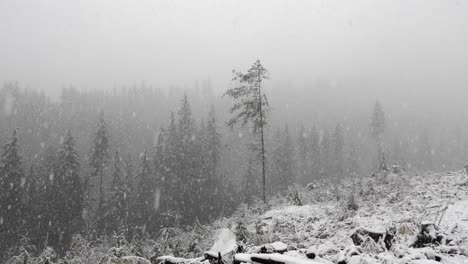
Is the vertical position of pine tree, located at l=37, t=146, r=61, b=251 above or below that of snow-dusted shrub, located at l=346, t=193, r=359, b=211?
below

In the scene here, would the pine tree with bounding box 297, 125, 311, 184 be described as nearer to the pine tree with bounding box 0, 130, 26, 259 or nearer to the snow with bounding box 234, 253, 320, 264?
the pine tree with bounding box 0, 130, 26, 259

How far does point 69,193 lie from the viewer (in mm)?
39688

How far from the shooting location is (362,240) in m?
7.71

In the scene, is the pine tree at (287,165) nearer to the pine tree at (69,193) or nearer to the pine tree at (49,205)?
the pine tree at (69,193)

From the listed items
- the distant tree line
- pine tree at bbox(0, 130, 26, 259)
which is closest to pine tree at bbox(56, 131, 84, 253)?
the distant tree line

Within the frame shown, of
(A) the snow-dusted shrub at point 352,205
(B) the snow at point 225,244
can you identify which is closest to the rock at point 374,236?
(B) the snow at point 225,244

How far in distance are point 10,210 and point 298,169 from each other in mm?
61671

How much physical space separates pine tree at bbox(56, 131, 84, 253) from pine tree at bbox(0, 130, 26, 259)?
156 inches

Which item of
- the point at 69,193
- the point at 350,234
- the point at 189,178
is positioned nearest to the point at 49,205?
the point at 69,193

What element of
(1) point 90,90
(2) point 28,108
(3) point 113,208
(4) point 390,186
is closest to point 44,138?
(2) point 28,108

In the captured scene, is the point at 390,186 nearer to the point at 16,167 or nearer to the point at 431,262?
the point at 431,262

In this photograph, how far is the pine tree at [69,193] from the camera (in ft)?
128

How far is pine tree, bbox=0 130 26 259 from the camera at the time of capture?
36844 mm

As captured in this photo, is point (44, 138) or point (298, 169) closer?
point (298, 169)
